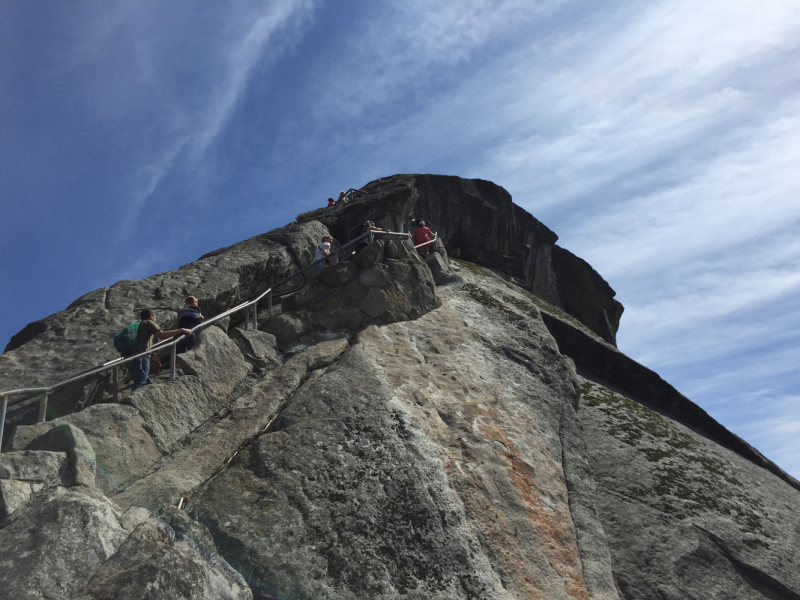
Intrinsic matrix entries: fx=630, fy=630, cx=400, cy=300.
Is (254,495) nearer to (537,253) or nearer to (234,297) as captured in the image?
(234,297)

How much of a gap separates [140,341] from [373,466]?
5.12 metres

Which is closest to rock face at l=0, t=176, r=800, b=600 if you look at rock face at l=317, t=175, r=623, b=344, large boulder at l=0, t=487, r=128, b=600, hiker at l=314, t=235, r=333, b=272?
large boulder at l=0, t=487, r=128, b=600

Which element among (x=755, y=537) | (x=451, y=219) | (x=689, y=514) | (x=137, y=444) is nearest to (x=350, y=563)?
(x=137, y=444)

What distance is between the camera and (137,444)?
32.3 ft

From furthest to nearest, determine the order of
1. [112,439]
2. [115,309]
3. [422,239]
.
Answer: [422,239] → [115,309] → [112,439]

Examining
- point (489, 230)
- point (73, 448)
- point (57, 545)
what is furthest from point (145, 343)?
point (489, 230)

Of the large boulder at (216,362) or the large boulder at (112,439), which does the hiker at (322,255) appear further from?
the large boulder at (112,439)

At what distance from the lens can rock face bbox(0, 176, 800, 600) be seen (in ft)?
26.2

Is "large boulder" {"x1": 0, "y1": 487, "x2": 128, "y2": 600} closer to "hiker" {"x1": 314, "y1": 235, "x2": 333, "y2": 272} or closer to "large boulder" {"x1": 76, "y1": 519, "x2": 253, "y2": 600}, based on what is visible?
"large boulder" {"x1": 76, "y1": 519, "x2": 253, "y2": 600}

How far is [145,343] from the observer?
468 inches

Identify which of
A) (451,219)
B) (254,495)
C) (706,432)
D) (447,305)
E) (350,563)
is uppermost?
(451,219)

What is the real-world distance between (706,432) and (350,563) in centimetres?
1307

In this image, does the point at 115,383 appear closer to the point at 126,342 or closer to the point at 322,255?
the point at 126,342

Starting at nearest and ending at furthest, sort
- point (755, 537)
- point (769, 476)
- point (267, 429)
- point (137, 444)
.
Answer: point (137, 444) < point (267, 429) < point (755, 537) < point (769, 476)
